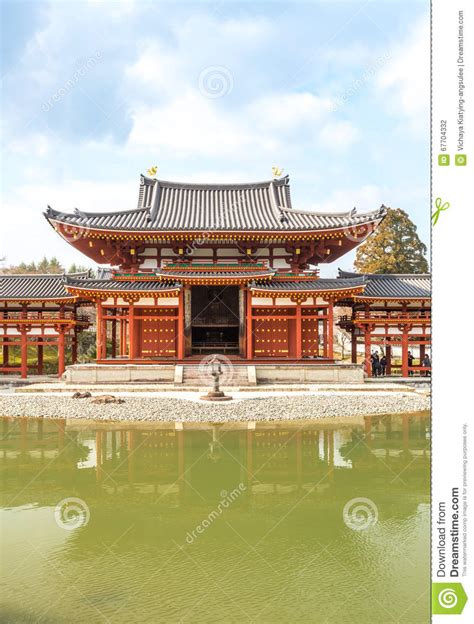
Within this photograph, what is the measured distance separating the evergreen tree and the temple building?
54.0 ft

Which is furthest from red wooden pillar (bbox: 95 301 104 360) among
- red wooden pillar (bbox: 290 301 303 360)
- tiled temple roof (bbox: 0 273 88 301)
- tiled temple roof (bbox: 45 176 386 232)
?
red wooden pillar (bbox: 290 301 303 360)

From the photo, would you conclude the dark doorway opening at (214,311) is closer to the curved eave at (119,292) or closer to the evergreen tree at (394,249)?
the curved eave at (119,292)

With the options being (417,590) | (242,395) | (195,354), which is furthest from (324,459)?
(195,354)

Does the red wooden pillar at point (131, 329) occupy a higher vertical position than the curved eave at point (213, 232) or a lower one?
lower

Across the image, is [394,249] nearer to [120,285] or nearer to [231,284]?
[231,284]

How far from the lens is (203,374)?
2136 centimetres

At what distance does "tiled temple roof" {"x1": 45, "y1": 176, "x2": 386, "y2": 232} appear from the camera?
2292 cm

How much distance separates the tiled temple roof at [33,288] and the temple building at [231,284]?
4.5 inches

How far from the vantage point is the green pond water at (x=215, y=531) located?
4.49 m

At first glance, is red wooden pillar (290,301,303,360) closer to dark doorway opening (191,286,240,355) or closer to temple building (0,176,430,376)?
temple building (0,176,430,376)

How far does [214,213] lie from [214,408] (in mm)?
14800
